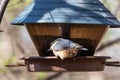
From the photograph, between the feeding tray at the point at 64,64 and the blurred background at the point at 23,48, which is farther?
the blurred background at the point at 23,48

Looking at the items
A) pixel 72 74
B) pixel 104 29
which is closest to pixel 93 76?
pixel 72 74

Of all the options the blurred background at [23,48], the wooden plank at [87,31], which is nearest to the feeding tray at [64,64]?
the wooden plank at [87,31]

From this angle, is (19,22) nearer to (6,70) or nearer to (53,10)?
(53,10)

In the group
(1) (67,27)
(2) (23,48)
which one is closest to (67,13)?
(1) (67,27)

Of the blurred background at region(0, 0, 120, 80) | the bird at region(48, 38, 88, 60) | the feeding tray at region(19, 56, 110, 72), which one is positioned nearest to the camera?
the bird at region(48, 38, 88, 60)

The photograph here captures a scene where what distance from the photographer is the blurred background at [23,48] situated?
300 inches

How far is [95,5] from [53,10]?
32 cm

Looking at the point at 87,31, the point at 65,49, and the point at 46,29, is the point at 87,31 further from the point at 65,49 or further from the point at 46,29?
the point at 65,49

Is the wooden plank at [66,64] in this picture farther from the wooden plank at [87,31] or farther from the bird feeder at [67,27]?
the wooden plank at [87,31]

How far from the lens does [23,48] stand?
7.68 metres

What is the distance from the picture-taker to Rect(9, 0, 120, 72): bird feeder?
9.68ft

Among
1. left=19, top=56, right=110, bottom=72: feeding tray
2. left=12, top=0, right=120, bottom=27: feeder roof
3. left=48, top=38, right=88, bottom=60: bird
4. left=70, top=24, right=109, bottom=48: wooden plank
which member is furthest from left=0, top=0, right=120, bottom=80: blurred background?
left=48, top=38, right=88, bottom=60: bird

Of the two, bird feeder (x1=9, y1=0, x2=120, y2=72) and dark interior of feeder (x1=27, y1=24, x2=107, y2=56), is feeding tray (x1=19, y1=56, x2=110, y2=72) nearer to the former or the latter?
bird feeder (x1=9, y1=0, x2=120, y2=72)

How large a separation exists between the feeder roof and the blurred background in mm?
4214
